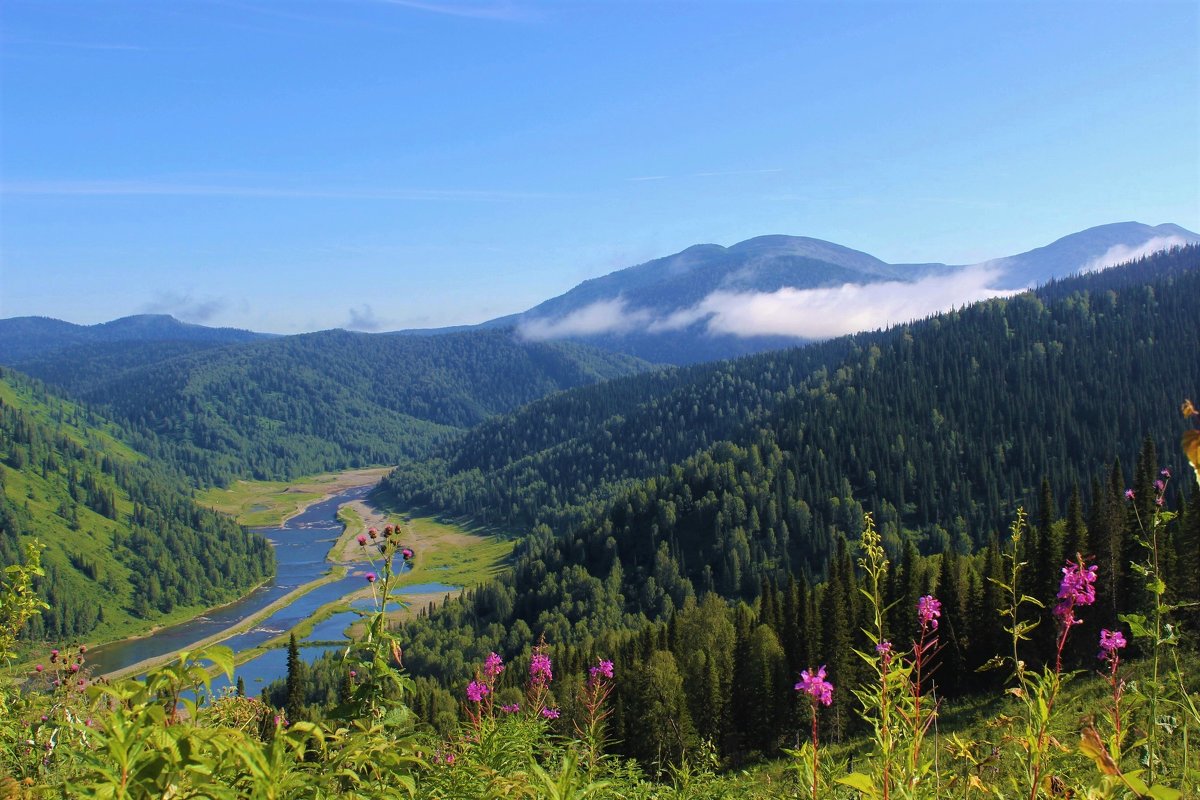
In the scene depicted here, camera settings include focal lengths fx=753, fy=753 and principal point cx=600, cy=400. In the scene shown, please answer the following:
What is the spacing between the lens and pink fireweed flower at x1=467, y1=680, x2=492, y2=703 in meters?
7.16

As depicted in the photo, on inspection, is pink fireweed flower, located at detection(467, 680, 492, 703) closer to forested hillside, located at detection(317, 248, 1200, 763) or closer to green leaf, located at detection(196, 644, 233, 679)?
green leaf, located at detection(196, 644, 233, 679)

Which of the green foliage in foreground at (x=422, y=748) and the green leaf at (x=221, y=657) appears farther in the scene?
the green foliage in foreground at (x=422, y=748)

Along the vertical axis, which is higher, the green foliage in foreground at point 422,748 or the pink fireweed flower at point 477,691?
the green foliage in foreground at point 422,748

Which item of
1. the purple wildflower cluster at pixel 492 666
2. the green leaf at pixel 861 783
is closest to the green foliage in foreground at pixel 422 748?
the green leaf at pixel 861 783

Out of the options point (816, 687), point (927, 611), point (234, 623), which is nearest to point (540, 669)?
point (927, 611)

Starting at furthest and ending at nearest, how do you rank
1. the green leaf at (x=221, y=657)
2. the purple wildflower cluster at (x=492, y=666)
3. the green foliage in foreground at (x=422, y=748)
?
the purple wildflower cluster at (x=492, y=666), the green foliage in foreground at (x=422, y=748), the green leaf at (x=221, y=657)

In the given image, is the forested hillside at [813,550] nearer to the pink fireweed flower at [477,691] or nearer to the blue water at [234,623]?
the blue water at [234,623]

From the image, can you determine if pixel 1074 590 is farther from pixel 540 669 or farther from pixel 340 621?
pixel 340 621

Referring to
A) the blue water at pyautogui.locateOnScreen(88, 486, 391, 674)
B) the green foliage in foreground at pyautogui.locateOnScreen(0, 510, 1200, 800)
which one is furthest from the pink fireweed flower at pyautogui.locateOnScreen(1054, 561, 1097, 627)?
the blue water at pyautogui.locateOnScreen(88, 486, 391, 674)

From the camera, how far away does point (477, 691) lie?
734 cm

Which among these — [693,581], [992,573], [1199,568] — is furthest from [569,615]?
[1199,568]

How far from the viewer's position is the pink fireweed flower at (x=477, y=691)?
7156mm

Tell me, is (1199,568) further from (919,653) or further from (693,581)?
(693,581)

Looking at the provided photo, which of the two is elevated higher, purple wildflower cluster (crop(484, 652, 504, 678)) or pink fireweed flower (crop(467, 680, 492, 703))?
pink fireweed flower (crop(467, 680, 492, 703))
